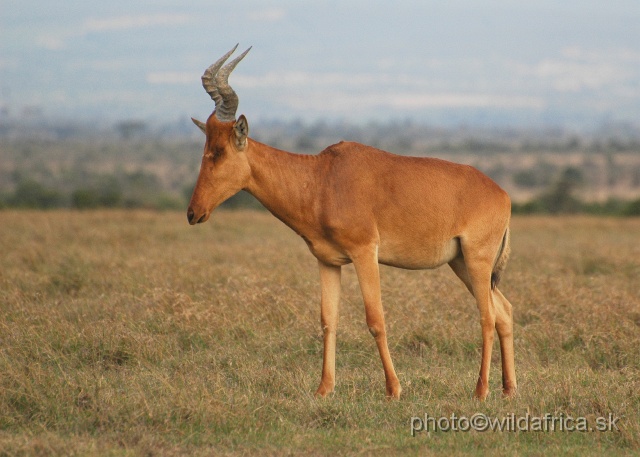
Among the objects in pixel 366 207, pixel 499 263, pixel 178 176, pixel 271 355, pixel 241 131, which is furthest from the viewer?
pixel 178 176

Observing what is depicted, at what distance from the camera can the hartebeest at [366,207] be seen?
793 centimetres

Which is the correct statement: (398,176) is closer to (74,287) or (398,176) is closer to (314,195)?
(314,195)

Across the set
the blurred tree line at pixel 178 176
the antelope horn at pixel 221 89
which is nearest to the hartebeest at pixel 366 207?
the antelope horn at pixel 221 89

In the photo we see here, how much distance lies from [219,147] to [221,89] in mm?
496

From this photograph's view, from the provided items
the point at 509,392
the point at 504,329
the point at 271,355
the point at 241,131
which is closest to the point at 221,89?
the point at 241,131

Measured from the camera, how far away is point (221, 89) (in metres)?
7.83

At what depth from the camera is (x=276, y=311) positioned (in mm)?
10688

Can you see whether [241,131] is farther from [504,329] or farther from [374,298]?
[504,329]

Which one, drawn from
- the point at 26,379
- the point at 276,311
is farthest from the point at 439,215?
the point at 26,379

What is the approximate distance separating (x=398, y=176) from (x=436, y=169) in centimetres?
42

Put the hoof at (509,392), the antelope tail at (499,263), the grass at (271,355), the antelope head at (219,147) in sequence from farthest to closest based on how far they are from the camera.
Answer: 1. the antelope tail at (499,263)
2. the hoof at (509,392)
3. the antelope head at (219,147)
4. the grass at (271,355)

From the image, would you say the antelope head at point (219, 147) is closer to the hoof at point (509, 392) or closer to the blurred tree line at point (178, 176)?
the hoof at point (509, 392)

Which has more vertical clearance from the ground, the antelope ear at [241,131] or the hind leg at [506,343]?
the antelope ear at [241,131]

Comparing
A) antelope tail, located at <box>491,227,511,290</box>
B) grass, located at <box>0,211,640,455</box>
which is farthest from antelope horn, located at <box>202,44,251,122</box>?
antelope tail, located at <box>491,227,511,290</box>
